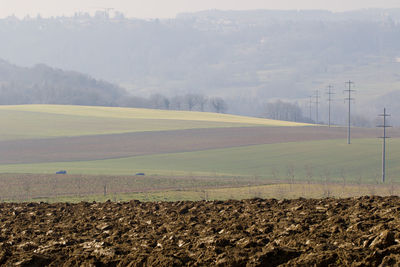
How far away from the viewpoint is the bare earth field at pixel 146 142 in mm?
71750

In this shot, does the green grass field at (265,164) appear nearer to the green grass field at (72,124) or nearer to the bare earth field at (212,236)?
the green grass field at (72,124)

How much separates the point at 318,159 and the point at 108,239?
5690cm

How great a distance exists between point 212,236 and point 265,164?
176 ft

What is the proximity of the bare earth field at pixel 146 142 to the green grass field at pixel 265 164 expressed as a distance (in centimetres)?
423

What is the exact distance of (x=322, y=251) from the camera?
922cm

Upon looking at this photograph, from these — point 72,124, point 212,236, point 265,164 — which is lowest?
point 265,164

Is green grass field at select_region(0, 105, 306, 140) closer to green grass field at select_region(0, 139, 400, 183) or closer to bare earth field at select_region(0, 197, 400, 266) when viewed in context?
green grass field at select_region(0, 139, 400, 183)

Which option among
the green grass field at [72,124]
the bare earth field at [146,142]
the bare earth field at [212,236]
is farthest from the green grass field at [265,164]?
the bare earth field at [212,236]

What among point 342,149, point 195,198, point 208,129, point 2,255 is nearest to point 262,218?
point 2,255

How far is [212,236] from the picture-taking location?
37.8 feet

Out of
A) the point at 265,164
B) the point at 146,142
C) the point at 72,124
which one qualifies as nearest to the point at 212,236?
the point at 265,164

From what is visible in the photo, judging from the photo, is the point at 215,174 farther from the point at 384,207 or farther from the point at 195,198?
the point at 384,207

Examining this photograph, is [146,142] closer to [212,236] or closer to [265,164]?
[265,164]

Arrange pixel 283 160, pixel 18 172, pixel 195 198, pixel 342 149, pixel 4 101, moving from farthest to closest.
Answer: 1. pixel 4 101
2. pixel 342 149
3. pixel 283 160
4. pixel 18 172
5. pixel 195 198
